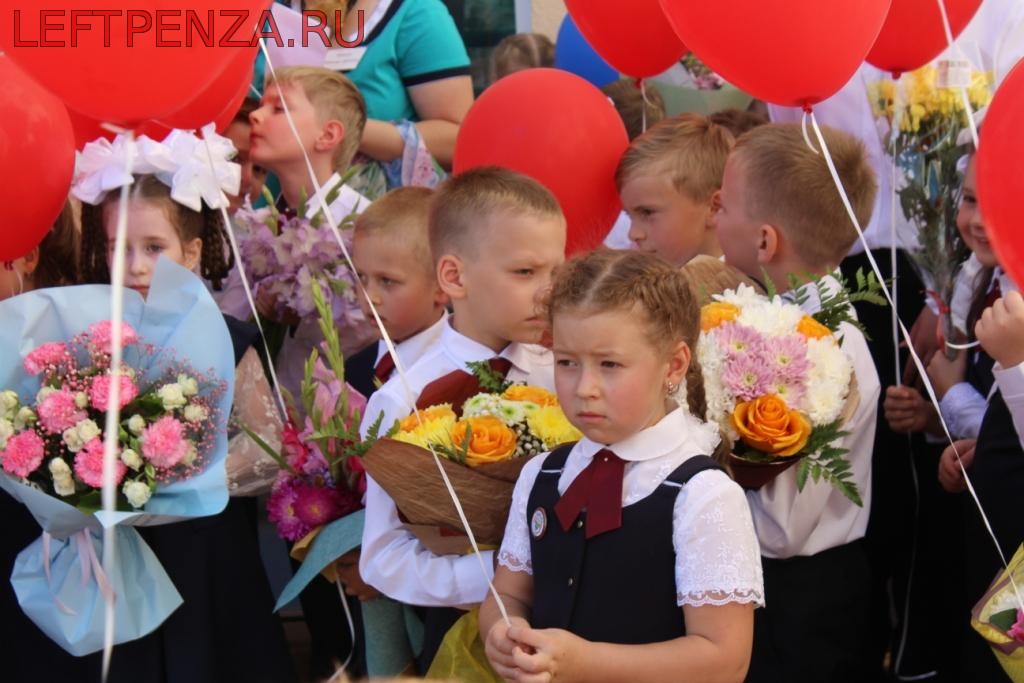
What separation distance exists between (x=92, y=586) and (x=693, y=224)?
175 cm

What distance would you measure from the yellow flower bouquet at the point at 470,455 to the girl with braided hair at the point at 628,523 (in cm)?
16

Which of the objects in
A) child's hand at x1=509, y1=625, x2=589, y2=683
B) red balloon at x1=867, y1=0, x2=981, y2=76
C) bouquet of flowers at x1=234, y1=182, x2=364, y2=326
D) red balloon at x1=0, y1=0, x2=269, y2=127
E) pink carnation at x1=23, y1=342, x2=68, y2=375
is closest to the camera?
child's hand at x1=509, y1=625, x2=589, y2=683

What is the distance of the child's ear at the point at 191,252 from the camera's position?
141 inches

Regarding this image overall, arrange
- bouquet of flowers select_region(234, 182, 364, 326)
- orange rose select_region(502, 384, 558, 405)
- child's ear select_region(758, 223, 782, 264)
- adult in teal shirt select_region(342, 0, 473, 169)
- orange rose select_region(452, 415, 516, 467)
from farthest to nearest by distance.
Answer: adult in teal shirt select_region(342, 0, 473, 169)
bouquet of flowers select_region(234, 182, 364, 326)
child's ear select_region(758, 223, 782, 264)
orange rose select_region(502, 384, 558, 405)
orange rose select_region(452, 415, 516, 467)

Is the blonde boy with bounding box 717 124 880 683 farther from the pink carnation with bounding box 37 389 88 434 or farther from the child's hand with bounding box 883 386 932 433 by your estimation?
the pink carnation with bounding box 37 389 88 434

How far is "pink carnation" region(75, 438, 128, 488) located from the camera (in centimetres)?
281

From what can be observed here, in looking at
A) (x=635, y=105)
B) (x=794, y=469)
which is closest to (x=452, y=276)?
(x=794, y=469)

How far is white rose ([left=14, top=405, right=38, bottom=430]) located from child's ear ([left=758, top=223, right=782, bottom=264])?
1695 mm

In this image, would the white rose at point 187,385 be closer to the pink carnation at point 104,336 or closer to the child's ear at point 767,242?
the pink carnation at point 104,336

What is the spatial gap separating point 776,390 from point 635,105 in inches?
75.7

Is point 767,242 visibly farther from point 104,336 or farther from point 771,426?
point 104,336

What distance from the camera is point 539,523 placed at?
2395 millimetres

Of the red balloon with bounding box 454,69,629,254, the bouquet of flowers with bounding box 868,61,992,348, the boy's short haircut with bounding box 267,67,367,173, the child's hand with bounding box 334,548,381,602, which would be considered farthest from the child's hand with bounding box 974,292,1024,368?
the boy's short haircut with bounding box 267,67,367,173

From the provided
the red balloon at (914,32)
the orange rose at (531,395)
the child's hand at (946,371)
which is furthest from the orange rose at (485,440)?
the red balloon at (914,32)
